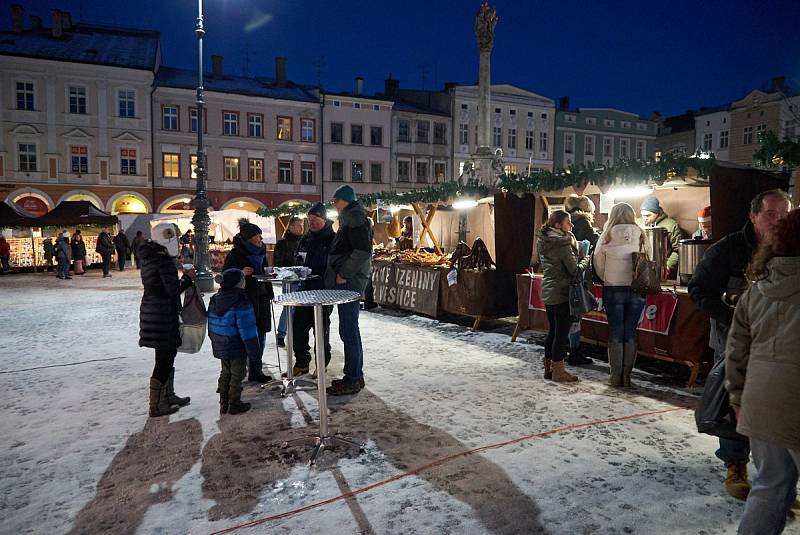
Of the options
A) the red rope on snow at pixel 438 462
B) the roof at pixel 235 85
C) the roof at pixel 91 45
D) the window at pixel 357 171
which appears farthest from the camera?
the window at pixel 357 171

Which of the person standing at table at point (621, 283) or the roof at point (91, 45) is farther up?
the roof at point (91, 45)

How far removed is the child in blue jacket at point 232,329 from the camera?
4.70m

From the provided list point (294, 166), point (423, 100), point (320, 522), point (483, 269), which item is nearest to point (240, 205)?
point (294, 166)

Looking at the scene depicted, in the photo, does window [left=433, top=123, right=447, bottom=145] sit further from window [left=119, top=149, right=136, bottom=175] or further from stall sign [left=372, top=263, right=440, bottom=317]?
stall sign [left=372, top=263, right=440, bottom=317]

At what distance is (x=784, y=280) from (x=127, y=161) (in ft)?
113

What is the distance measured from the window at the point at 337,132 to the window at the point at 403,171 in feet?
15.2

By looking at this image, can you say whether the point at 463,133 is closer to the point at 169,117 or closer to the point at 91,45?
the point at 169,117

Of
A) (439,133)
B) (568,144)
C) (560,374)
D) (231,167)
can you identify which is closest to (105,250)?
(231,167)

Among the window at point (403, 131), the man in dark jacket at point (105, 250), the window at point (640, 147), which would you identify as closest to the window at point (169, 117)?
the man in dark jacket at point (105, 250)

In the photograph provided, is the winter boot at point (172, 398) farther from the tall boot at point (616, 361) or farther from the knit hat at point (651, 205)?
the knit hat at point (651, 205)

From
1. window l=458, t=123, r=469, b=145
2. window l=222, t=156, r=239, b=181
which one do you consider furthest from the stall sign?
window l=458, t=123, r=469, b=145

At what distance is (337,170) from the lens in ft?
121

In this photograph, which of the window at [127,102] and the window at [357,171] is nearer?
the window at [127,102]

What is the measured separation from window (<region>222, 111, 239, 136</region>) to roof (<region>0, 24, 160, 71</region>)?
4.69m
